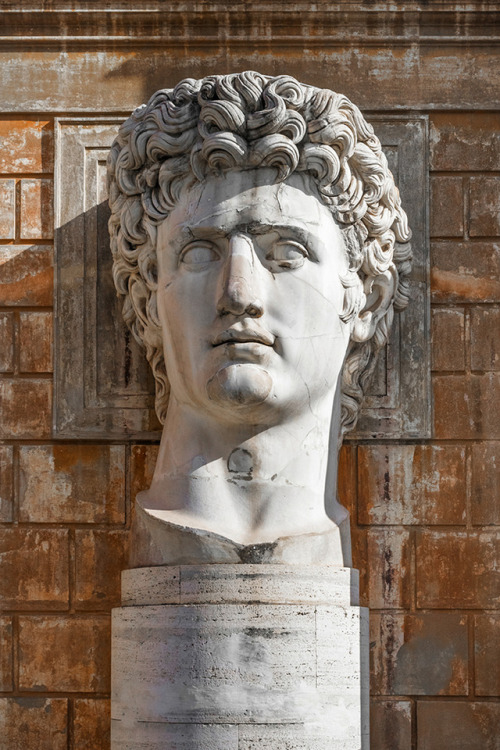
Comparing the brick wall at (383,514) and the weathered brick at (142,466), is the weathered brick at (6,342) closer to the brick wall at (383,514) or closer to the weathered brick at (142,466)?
→ the brick wall at (383,514)

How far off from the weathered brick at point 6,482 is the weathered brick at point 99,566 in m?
0.42

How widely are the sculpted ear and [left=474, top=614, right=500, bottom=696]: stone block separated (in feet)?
5.66

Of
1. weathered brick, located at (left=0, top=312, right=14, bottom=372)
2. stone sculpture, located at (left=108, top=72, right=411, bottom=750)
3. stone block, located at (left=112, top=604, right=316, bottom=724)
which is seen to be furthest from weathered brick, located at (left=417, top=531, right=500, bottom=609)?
weathered brick, located at (left=0, top=312, right=14, bottom=372)

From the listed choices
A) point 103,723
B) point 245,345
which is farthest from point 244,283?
point 103,723

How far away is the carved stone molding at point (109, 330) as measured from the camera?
8.02 m

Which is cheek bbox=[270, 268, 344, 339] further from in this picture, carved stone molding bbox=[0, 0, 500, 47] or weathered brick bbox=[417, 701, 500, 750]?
weathered brick bbox=[417, 701, 500, 750]

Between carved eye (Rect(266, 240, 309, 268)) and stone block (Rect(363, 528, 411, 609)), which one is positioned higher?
carved eye (Rect(266, 240, 309, 268))

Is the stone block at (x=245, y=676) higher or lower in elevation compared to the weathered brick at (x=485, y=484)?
lower

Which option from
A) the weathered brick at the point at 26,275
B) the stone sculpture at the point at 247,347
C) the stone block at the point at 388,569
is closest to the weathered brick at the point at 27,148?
the weathered brick at the point at 26,275

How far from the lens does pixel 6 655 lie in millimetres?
7867

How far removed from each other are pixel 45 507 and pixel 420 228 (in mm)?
2665

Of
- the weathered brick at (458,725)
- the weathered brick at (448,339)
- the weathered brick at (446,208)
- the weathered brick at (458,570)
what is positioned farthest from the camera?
the weathered brick at (446,208)

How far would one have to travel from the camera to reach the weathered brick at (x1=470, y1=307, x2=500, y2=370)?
8.10 m

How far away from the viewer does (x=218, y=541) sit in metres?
6.85
